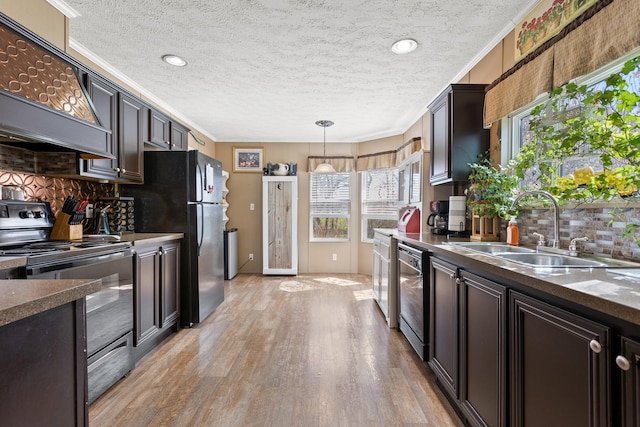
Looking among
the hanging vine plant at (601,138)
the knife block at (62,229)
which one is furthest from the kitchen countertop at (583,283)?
the knife block at (62,229)

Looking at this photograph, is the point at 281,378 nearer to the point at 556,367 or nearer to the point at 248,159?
the point at 556,367

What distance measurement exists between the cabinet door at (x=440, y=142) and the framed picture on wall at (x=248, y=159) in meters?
3.47

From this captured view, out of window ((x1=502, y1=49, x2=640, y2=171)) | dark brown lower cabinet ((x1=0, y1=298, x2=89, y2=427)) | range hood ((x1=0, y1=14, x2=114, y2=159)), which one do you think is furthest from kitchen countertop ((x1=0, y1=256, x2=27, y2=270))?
window ((x1=502, y1=49, x2=640, y2=171))

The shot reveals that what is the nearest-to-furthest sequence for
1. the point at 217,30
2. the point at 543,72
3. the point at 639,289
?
the point at 639,289 < the point at 543,72 < the point at 217,30

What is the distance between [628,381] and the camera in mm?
752

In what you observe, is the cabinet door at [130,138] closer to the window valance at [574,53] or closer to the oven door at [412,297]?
the oven door at [412,297]

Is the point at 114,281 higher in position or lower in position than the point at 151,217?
lower

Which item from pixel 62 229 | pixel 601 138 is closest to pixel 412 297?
pixel 601 138

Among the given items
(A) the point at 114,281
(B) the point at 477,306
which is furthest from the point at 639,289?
(A) the point at 114,281

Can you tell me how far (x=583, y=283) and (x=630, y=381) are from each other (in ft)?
0.91

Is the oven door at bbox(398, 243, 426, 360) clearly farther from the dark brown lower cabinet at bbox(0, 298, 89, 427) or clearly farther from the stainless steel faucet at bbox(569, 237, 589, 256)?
the dark brown lower cabinet at bbox(0, 298, 89, 427)

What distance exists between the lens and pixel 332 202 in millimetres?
5676

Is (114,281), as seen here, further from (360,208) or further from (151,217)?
(360,208)

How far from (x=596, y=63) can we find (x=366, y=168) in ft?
13.1
